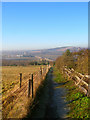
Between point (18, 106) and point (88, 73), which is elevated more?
point (88, 73)

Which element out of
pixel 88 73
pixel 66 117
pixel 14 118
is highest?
pixel 88 73

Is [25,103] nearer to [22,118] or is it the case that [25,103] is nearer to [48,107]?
[22,118]

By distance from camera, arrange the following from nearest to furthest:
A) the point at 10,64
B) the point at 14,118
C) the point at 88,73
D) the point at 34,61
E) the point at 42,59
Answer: the point at 14,118
the point at 88,73
the point at 10,64
the point at 34,61
the point at 42,59

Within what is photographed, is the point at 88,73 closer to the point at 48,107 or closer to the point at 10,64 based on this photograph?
the point at 48,107

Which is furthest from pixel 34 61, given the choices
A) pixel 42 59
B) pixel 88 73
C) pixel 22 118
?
pixel 22 118

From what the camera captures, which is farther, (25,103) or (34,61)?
(34,61)

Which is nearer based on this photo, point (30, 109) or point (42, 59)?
point (30, 109)

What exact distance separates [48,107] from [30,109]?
4.81 feet

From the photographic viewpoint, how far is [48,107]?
696 centimetres

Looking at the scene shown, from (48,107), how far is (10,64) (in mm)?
62761

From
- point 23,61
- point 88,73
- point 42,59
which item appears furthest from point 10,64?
point 88,73

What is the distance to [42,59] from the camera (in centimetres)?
8112

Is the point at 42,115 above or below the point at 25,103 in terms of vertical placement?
below

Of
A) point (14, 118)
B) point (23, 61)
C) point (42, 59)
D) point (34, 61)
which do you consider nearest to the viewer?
point (14, 118)
